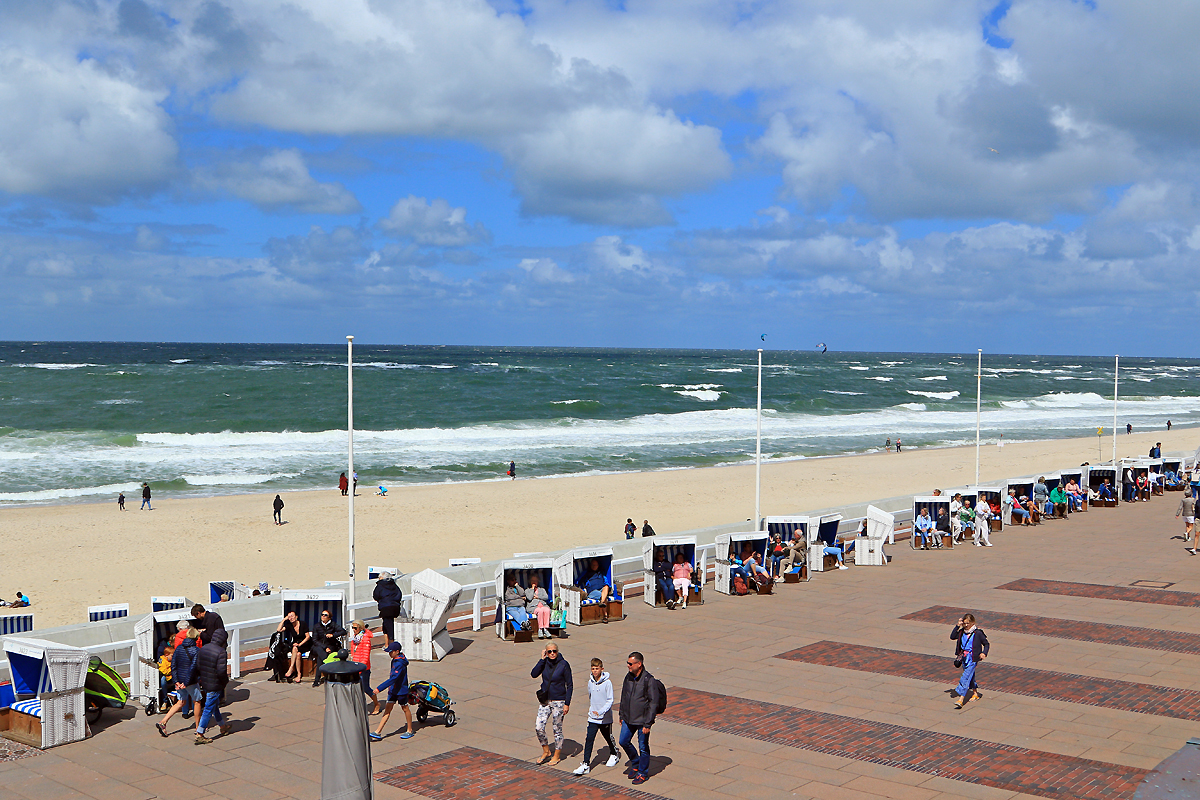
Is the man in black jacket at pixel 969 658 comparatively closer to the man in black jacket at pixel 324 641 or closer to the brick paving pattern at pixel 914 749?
the brick paving pattern at pixel 914 749

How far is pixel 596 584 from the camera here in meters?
15.9

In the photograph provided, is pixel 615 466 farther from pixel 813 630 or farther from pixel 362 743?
pixel 362 743

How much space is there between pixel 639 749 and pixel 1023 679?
585cm

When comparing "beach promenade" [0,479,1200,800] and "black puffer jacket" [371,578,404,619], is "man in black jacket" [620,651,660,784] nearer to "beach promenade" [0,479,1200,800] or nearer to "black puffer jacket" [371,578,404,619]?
"beach promenade" [0,479,1200,800]

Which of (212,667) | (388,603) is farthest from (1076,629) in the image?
(212,667)

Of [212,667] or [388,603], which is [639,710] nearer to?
[212,667]

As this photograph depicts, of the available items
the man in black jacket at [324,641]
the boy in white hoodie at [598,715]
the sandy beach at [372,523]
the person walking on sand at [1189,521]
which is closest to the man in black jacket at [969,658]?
the boy in white hoodie at [598,715]

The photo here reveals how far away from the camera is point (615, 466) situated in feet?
164

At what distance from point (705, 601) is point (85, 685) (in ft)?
33.3

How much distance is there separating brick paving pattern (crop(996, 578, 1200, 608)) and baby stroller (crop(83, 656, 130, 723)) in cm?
1475

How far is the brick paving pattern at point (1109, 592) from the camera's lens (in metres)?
17.0

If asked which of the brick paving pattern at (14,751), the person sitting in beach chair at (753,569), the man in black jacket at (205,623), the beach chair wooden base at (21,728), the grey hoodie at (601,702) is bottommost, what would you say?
the brick paving pattern at (14,751)

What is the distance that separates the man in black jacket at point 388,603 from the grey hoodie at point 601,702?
14.8ft

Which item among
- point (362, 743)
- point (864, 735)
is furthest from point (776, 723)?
point (362, 743)
